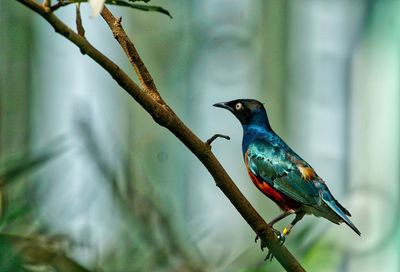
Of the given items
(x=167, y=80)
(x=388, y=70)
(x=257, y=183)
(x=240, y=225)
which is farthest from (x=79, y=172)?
(x=388, y=70)

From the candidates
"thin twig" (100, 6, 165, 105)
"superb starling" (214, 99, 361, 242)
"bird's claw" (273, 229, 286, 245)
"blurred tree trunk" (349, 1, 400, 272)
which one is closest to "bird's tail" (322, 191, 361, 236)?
"superb starling" (214, 99, 361, 242)

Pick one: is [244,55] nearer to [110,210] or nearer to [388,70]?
[388,70]

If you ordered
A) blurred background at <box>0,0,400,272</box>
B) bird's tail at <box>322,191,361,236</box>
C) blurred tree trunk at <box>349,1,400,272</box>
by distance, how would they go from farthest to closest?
blurred tree trunk at <box>349,1,400,272</box>
blurred background at <box>0,0,400,272</box>
bird's tail at <box>322,191,361,236</box>

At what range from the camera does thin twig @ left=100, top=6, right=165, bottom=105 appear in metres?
1.54

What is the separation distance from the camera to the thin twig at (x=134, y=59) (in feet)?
5.04

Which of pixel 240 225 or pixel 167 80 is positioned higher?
pixel 167 80

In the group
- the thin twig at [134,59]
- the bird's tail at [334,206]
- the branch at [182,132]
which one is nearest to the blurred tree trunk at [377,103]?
the bird's tail at [334,206]

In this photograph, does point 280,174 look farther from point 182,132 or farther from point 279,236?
point 182,132

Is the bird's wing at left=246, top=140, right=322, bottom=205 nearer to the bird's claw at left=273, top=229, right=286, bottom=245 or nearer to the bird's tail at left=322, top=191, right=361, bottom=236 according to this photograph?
the bird's tail at left=322, top=191, right=361, bottom=236

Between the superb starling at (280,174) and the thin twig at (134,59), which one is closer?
the thin twig at (134,59)

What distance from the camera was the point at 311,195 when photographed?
91.6 inches

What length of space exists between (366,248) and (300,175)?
136 centimetres

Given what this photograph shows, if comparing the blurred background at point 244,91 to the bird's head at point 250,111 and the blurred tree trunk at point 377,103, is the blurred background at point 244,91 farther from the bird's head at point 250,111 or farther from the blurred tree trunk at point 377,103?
the bird's head at point 250,111

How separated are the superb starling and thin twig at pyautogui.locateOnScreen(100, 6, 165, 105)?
0.65m
